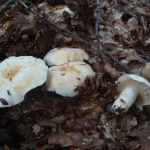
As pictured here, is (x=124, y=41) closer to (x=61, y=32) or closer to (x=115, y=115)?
(x=61, y=32)

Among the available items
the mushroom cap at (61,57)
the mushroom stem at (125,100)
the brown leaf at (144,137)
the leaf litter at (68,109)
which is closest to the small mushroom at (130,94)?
the mushroom stem at (125,100)

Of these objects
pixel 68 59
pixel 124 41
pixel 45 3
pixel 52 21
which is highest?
pixel 45 3

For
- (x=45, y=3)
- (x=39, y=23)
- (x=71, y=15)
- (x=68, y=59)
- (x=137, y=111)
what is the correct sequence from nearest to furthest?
(x=137, y=111) < (x=68, y=59) < (x=39, y=23) < (x=71, y=15) < (x=45, y=3)

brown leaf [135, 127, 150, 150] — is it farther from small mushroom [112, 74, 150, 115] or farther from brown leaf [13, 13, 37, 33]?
brown leaf [13, 13, 37, 33]

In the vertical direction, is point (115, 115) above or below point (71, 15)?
below

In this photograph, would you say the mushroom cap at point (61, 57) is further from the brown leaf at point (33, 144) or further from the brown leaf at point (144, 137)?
the brown leaf at point (144, 137)

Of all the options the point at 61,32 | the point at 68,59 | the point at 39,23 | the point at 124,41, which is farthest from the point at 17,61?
the point at 124,41

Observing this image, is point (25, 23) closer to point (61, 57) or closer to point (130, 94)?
point (61, 57)
